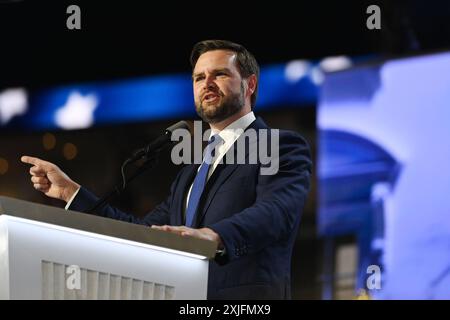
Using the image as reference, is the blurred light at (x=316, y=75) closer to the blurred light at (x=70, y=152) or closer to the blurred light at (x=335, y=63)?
the blurred light at (x=335, y=63)

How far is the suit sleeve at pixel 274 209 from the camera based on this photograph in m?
2.31

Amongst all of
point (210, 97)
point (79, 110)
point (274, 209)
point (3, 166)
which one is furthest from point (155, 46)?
point (274, 209)

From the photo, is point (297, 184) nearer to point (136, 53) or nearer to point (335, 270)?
point (335, 270)

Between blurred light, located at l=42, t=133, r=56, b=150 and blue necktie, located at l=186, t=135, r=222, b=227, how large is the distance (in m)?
1.97

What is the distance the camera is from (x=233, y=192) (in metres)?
2.62

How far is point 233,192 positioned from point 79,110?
85.8 inches

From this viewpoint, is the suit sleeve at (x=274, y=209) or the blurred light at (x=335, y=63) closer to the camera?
the suit sleeve at (x=274, y=209)

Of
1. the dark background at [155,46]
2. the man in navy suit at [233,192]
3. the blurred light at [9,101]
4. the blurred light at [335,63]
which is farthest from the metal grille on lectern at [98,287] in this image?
the blurred light at [9,101]

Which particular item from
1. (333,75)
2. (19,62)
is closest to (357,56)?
(333,75)

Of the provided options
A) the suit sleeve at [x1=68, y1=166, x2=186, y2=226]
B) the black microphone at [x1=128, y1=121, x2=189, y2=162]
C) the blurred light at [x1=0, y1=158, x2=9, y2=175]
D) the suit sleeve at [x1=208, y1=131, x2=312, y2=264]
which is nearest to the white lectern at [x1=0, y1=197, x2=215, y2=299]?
the suit sleeve at [x1=208, y1=131, x2=312, y2=264]

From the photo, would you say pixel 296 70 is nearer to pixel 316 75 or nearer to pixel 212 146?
pixel 316 75

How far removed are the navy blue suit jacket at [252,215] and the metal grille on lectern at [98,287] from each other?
23 centimetres

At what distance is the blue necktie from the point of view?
2.65 metres
